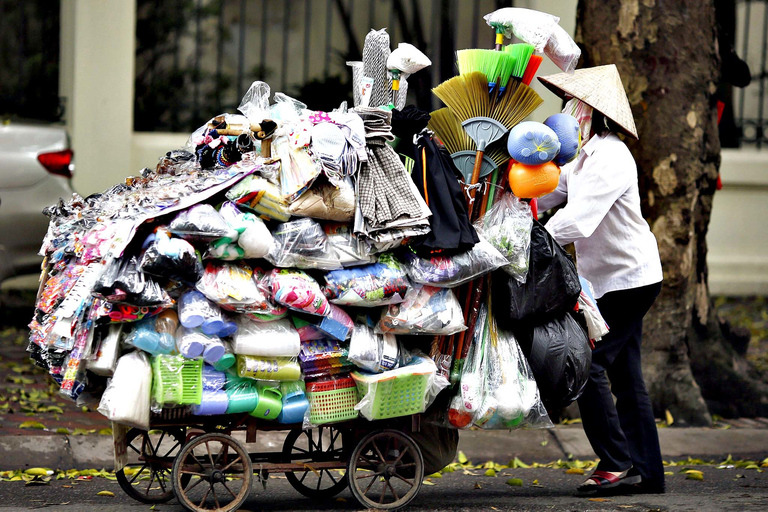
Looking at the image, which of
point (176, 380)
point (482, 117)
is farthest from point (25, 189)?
point (482, 117)

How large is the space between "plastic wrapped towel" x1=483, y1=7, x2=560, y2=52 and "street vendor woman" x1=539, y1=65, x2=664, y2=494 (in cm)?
28

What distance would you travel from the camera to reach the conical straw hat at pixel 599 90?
13.8ft

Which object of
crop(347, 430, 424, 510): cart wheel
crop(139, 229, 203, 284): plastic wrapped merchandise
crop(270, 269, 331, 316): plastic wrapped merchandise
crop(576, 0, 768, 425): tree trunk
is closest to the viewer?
crop(139, 229, 203, 284): plastic wrapped merchandise

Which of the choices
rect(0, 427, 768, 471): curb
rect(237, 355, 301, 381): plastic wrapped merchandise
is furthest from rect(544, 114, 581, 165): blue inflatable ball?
rect(0, 427, 768, 471): curb

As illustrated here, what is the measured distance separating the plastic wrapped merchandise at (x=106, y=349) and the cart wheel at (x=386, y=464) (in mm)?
1026

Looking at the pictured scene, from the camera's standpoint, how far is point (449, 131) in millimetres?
3998

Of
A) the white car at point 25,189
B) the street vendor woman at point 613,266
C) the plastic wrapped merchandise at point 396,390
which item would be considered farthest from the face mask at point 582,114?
the white car at point 25,189

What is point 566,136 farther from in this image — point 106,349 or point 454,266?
point 106,349

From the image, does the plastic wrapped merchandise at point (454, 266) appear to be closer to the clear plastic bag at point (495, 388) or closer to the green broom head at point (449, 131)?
the clear plastic bag at point (495, 388)

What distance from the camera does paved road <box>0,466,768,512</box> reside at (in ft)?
13.3

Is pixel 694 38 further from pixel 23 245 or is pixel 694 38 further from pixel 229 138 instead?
pixel 23 245

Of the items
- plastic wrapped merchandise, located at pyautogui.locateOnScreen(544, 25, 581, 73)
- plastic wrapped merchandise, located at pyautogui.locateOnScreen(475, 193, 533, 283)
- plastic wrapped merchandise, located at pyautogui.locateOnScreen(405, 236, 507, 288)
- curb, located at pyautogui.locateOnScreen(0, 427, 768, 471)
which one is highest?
plastic wrapped merchandise, located at pyautogui.locateOnScreen(544, 25, 581, 73)

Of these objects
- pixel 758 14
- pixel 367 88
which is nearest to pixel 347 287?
pixel 367 88

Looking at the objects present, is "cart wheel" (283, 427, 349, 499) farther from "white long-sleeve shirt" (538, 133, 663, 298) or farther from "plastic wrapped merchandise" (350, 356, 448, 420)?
"white long-sleeve shirt" (538, 133, 663, 298)
